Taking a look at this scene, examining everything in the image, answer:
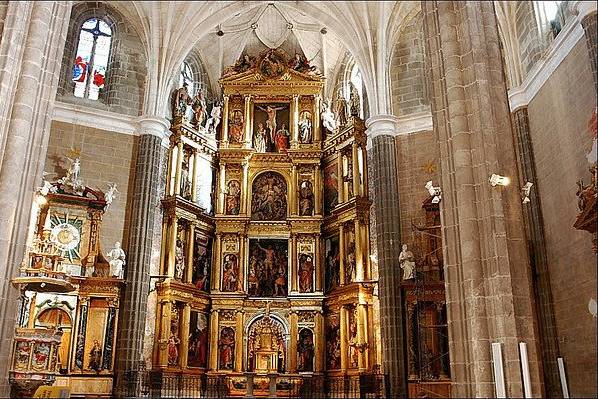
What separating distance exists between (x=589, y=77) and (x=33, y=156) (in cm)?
1173

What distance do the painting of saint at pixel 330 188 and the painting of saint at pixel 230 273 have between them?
3733 mm

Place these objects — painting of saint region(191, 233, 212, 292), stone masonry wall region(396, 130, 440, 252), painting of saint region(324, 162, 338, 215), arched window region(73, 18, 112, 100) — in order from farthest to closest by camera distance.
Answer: painting of saint region(324, 162, 338, 215)
painting of saint region(191, 233, 212, 292)
arched window region(73, 18, 112, 100)
stone masonry wall region(396, 130, 440, 252)

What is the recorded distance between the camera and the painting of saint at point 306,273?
20.9 metres

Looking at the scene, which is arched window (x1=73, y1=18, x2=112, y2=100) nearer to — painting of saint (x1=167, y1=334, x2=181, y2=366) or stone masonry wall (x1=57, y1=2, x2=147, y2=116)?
stone masonry wall (x1=57, y1=2, x2=147, y2=116)

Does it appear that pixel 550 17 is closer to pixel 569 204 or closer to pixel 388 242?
pixel 569 204

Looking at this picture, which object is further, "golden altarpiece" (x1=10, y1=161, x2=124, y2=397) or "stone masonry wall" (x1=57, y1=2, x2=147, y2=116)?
"stone masonry wall" (x1=57, y1=2, x2=147, y2=116)

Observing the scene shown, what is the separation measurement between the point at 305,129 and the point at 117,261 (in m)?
8.71

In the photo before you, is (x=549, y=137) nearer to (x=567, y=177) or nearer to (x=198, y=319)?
(x=567, y=177)

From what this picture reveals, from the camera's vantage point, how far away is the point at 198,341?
1991 cm

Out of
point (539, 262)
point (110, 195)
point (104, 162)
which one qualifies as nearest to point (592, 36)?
point (539, 262)

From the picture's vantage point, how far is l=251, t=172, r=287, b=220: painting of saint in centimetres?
2220

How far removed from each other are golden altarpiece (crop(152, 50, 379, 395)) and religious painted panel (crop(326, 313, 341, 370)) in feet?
0.15

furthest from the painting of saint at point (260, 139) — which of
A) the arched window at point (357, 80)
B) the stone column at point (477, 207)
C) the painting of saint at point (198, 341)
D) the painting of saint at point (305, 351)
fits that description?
the stone column at point (477, 207)

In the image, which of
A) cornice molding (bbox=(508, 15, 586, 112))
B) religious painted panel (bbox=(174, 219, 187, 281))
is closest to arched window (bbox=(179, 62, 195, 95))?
religious painted panel (bbox=(174, 219, 187, 281))
